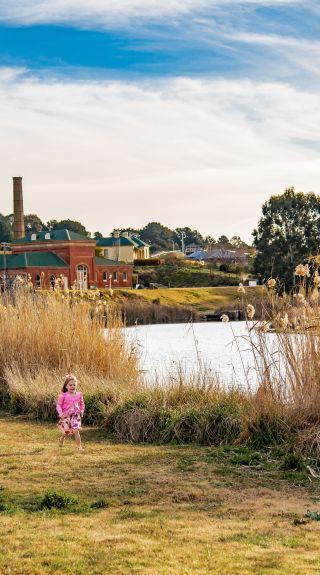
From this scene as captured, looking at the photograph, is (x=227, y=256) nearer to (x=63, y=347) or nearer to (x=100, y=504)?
(x=63, y=347)

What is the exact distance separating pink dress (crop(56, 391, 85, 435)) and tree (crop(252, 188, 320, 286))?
52285 mm

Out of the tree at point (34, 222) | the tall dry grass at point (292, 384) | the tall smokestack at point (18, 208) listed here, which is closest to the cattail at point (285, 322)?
the tall dry grass at point (292, 384)

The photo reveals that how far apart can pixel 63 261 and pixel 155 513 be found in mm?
58813

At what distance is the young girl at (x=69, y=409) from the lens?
28.0ft

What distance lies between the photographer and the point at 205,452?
810cm

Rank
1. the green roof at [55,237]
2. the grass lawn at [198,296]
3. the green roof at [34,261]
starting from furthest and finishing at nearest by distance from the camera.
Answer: the green roof at [55,237]
the green roof at [34,261]
the grass lawn at [198,296]

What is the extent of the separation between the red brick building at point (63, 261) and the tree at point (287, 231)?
11828 mm

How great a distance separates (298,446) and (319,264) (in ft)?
5.64

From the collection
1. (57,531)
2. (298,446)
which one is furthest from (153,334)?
(57,531)

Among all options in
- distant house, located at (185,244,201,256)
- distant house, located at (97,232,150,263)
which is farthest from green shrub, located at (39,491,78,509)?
distant house, located at (185,244,201,256)

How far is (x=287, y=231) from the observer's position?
6341cm

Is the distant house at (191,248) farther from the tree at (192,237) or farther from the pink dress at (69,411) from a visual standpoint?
the pink dress at (69,411)

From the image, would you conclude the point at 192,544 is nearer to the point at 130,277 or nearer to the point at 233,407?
the point at 233,407

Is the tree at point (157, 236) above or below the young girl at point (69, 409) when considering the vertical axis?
above
